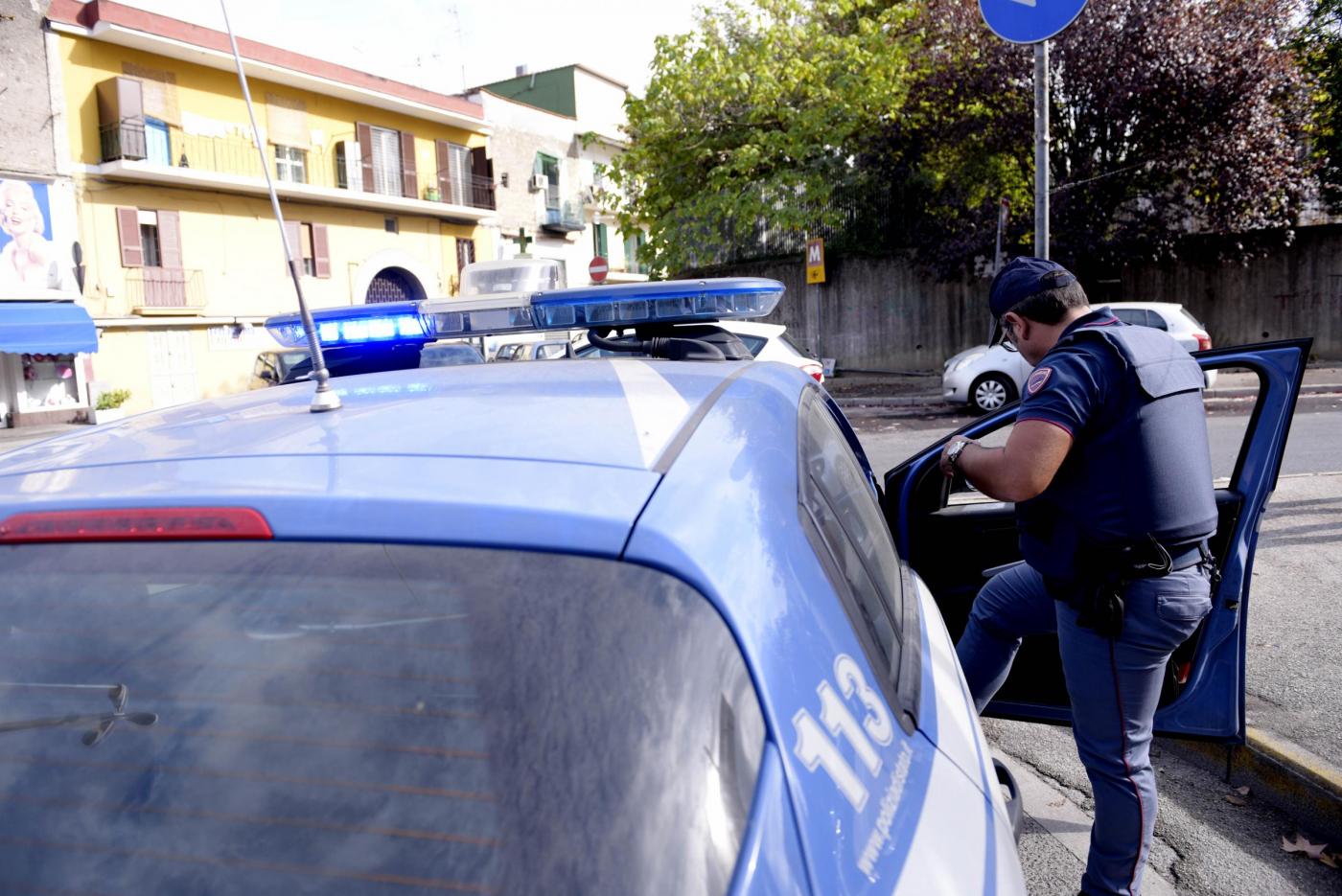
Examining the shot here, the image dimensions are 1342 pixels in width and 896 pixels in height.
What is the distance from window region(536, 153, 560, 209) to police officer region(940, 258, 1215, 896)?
1315 inches

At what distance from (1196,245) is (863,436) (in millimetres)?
11164

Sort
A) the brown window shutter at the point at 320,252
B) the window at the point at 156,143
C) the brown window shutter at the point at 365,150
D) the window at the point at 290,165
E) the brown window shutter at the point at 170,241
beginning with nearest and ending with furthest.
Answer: the window at the point at 156,143 → the brown window shutter at the point at 170,241 → the window at the point at 290,165 → the brown window shutter at the point at 320,252 → the brown window shutter at the point at 365,150

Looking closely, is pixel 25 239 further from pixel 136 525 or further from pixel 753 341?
pixel 136 525

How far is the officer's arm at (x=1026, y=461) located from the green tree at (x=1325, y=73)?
773 inches

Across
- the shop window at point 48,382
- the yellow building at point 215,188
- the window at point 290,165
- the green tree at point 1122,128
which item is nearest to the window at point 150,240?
the yellow building at point 215,188

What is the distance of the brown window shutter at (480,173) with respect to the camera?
104 ft

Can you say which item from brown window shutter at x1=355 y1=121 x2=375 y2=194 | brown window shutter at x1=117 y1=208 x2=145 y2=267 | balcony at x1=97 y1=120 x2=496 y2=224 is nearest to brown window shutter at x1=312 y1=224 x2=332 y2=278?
balcony at x1=97 y1=120 x2=496 y2=224

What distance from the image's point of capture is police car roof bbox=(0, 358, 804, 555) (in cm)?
109

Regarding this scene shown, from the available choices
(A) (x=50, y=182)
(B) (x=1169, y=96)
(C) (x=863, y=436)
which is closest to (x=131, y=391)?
(A) (x=50, y=182)

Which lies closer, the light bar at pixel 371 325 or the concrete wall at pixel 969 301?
the light bar at pixel 371 325

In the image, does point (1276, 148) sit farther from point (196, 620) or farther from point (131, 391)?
point (131, 391)

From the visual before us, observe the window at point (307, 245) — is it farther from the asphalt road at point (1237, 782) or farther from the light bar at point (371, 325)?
the asphalt road at point (1237, 782)

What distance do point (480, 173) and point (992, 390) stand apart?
2305 cm

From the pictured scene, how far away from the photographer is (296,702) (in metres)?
1.11
